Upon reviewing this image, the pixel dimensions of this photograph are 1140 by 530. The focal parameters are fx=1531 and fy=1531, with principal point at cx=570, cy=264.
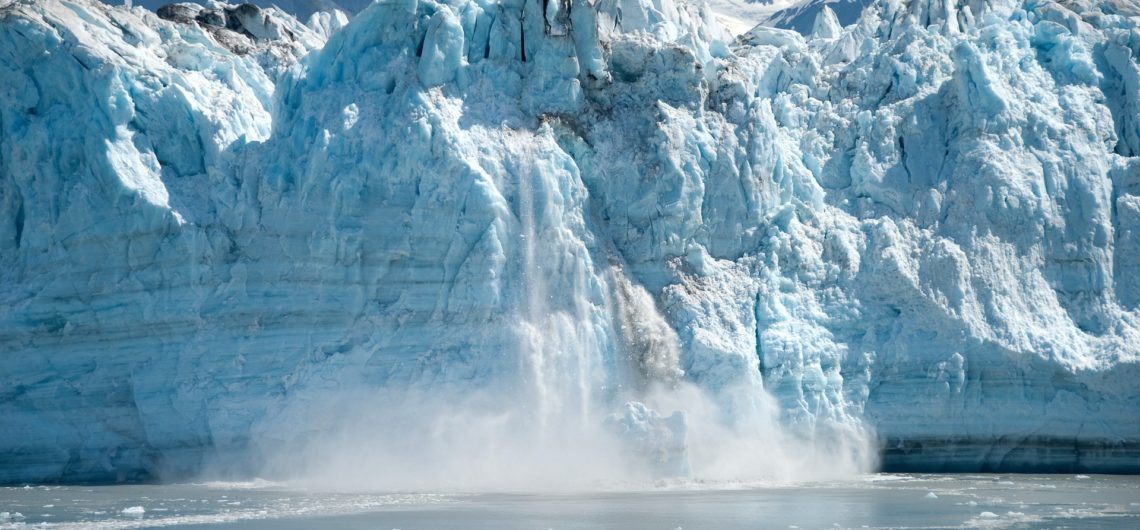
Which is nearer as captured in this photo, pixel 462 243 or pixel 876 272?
pixel 462 243

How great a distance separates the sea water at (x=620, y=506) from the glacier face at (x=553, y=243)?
1.32m

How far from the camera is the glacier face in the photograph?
22.2 metres

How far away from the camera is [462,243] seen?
22.3 metres

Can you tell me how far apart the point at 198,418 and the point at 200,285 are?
1942 mm

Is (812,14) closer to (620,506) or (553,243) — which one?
(553,243)

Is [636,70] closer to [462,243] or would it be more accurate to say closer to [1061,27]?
[462,243]

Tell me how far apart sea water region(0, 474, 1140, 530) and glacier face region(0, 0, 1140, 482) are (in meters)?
1.32

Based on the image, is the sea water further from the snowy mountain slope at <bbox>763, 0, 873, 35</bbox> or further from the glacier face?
the snowy mountain slope at <bbox>763, 0, 873, 35</bbox>

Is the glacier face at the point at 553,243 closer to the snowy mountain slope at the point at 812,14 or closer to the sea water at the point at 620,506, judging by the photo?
the sea water at the point at 620,506

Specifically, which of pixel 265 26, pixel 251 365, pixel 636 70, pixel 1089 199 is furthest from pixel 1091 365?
pixel 265 26

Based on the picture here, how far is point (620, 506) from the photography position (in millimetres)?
18297

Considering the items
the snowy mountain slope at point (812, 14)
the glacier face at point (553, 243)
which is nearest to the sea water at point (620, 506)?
the glacier face at point (553, 243)

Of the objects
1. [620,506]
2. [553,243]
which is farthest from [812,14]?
[620,506]

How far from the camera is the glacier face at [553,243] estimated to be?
2223 centimetres
